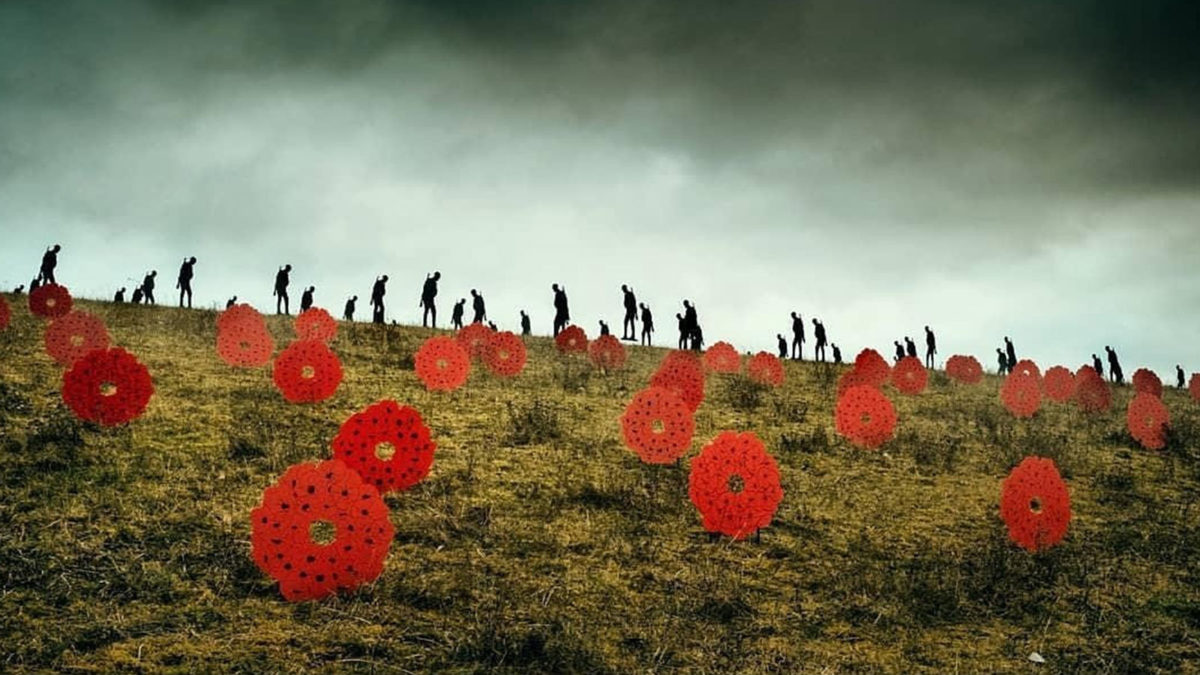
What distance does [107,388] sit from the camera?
1167 cm

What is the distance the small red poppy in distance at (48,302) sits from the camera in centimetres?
1992

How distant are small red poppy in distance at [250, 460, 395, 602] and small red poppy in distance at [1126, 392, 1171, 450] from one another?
1644 cm

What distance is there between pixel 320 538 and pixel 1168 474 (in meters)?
15.0

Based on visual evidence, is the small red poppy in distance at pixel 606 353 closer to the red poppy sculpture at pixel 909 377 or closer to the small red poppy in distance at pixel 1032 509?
the red poppy sculpture at pixel 909 377

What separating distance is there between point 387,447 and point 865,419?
9224 millimetres

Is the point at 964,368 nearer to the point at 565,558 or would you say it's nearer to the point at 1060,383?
the point at 1060,383

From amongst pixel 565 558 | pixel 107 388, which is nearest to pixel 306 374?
pixel 107 388

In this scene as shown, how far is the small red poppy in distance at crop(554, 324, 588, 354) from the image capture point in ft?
75.9

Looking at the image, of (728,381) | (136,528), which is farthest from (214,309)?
(136,528)

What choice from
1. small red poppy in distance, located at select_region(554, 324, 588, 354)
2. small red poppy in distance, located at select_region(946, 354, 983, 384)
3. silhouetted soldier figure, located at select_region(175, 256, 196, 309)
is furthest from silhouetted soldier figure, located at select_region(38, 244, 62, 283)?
small red poppy in distance, located at select_region(946, 354, 983, 384)

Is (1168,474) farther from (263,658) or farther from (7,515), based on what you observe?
(7,515)

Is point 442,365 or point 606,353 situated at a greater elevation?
point 606,353

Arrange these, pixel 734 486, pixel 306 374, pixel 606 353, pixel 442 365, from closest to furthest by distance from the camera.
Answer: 1. pixel 734 486
2. pixel 306 374
3. pixel 442 365
4. pixel 606 353

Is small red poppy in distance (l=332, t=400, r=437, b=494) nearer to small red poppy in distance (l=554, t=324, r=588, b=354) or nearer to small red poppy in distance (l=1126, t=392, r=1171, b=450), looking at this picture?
small red poppy in distance (l=554, t=324, r=588, b=354)
